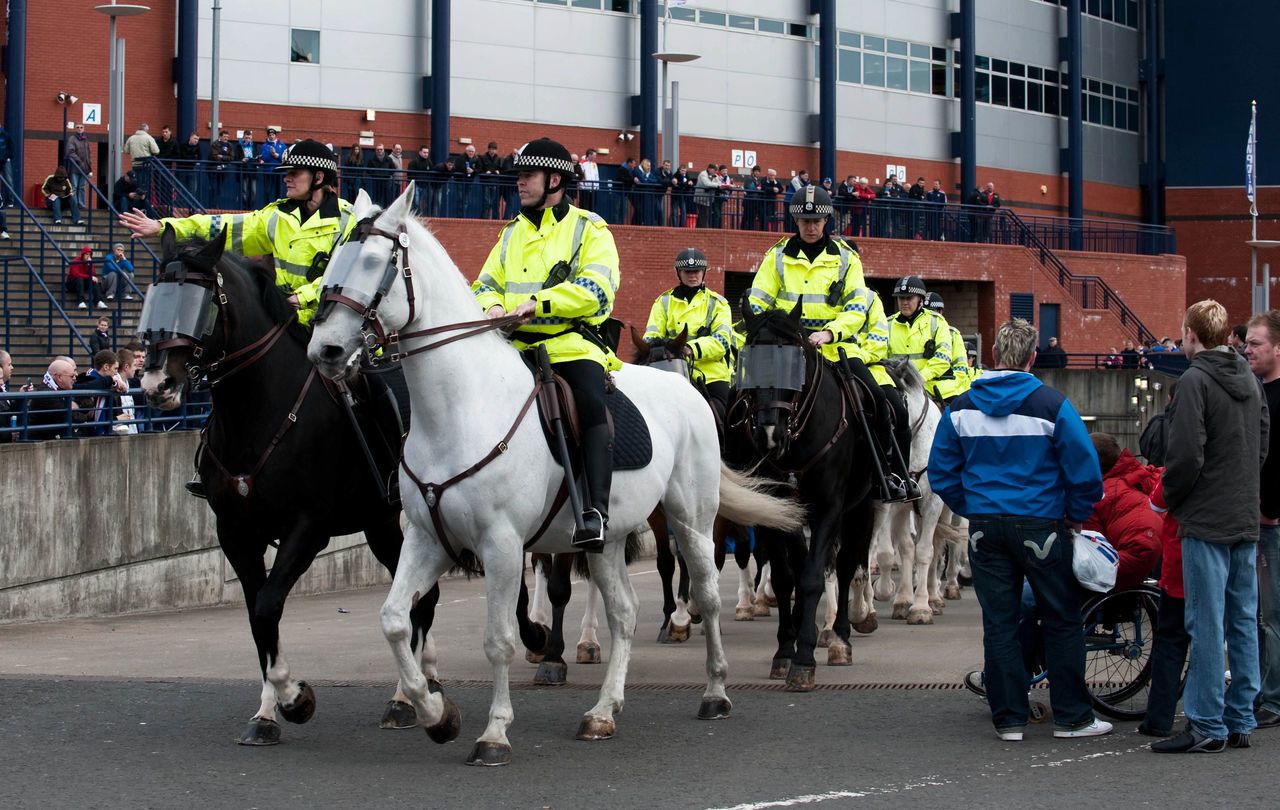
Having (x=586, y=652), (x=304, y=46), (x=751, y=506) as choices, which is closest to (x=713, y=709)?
(x=751, y=506)

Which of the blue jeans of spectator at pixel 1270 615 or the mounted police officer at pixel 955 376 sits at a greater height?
the mounted police officer at pixel 955 376

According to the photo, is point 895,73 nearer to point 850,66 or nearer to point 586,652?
point 850,66

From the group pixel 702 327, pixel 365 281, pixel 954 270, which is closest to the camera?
pixel 365 281

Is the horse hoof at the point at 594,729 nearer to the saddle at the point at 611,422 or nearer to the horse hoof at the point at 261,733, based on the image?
the saddle at the point at 611,422

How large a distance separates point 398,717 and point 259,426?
70.1 inches

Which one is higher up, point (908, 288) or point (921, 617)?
point (908, 288)

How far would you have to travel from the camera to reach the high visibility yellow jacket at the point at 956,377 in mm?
16656

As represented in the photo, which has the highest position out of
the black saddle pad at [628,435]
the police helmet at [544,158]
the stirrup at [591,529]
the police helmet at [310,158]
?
the police helmet at [310,158]

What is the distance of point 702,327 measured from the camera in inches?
570

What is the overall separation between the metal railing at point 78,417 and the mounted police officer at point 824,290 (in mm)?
5350

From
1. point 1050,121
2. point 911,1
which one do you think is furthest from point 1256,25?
point 911,1

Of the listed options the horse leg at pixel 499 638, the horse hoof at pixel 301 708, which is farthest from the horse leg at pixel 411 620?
the horse leg at pixel 499 638

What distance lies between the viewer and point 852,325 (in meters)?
12.2

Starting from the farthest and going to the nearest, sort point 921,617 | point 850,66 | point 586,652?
point 850,66, point 921,617, point 586,652
